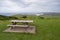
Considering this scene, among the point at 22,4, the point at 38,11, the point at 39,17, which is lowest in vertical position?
the point at 39,17

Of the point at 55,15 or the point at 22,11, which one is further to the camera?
the point at 55,15

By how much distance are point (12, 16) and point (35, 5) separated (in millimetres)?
1800

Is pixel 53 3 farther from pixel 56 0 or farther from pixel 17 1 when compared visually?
pixel 17 1

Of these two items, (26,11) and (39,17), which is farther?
(39,17)

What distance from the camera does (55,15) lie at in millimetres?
7676

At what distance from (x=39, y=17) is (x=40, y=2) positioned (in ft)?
4.32

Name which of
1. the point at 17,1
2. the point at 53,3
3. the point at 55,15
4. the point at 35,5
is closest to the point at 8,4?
the point at 17,1

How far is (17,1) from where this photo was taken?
6.52m

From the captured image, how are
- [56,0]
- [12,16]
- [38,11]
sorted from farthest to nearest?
[12,16], [38,11], [56,0]

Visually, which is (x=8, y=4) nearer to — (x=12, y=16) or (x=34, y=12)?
(x=12, y=16)

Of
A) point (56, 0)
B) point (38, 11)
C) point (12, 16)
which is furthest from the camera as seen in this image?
point (12, 16)

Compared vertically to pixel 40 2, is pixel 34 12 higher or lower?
lower

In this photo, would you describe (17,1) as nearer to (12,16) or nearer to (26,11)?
(26,11)

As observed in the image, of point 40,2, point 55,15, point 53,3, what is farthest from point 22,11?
point 55,15
